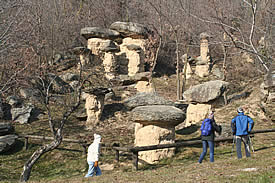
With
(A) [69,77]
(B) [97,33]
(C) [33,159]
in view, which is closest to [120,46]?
(B) [97,33]

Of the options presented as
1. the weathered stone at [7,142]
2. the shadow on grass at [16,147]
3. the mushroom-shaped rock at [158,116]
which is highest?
the mushroom-shaped rock at [158,116]

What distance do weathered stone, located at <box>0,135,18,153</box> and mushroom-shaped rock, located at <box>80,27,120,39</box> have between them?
14.0 metres

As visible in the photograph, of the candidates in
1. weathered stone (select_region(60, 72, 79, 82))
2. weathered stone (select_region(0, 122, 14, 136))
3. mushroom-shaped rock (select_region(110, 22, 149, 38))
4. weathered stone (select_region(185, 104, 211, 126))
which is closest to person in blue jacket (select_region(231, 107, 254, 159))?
weathered stone (select_region(185, 104, 211, 126))

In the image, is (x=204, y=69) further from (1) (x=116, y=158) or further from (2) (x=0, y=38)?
(2) (x=0, y=38)

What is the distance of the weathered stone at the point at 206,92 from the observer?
12602mm

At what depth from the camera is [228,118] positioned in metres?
13.2

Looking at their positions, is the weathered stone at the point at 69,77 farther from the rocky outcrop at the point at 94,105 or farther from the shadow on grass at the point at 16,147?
the shadow on grass at the point at 16,147

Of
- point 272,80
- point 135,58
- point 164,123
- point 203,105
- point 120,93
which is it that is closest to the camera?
point 164,123

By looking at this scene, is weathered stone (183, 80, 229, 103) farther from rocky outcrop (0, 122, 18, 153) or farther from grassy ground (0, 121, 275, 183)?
rocky outcrop (0, 122, 18, 153)

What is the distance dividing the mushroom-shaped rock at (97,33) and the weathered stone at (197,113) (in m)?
13.2

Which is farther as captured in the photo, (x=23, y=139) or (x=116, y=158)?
(x=23, y=139)

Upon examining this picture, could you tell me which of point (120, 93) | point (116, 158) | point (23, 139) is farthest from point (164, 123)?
point (120, 93)

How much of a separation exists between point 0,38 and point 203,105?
9297 millimetres

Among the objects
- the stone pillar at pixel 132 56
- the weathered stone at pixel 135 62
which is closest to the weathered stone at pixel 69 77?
the stone pillar at pixel 132 56
